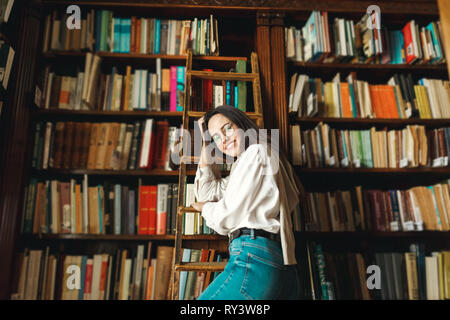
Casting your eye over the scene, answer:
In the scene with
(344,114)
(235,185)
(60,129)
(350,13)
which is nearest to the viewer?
(235,185)

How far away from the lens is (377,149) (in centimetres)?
192

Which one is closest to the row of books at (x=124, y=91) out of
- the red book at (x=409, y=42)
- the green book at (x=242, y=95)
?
the green book at (x=242, y=95)

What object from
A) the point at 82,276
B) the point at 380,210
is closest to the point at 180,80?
the point at 82,276

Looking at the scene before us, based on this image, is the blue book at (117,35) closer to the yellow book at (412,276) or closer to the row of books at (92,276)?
the row of books at (92,276)

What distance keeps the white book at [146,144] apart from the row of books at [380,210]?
969 millimetres

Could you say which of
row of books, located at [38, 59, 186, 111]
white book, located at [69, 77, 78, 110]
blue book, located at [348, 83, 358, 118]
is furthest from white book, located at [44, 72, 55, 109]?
blue book, located at [348, 83, 358, 118]

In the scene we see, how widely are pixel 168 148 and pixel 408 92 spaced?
5.12 ft

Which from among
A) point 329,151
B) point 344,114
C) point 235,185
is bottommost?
point 235,185

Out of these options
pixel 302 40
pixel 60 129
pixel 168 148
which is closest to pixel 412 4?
pixel 302 40

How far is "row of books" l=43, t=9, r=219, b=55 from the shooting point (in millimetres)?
1938

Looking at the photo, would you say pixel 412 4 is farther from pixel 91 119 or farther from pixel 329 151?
pixel 91 119

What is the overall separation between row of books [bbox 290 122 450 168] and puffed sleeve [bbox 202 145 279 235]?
2.45 ft

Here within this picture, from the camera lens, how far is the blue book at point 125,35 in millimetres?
1949

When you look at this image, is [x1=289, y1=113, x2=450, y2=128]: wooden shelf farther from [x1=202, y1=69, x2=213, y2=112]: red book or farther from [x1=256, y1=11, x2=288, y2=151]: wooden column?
[x1=202, y1=69, x2=213, y2=112]: red book
